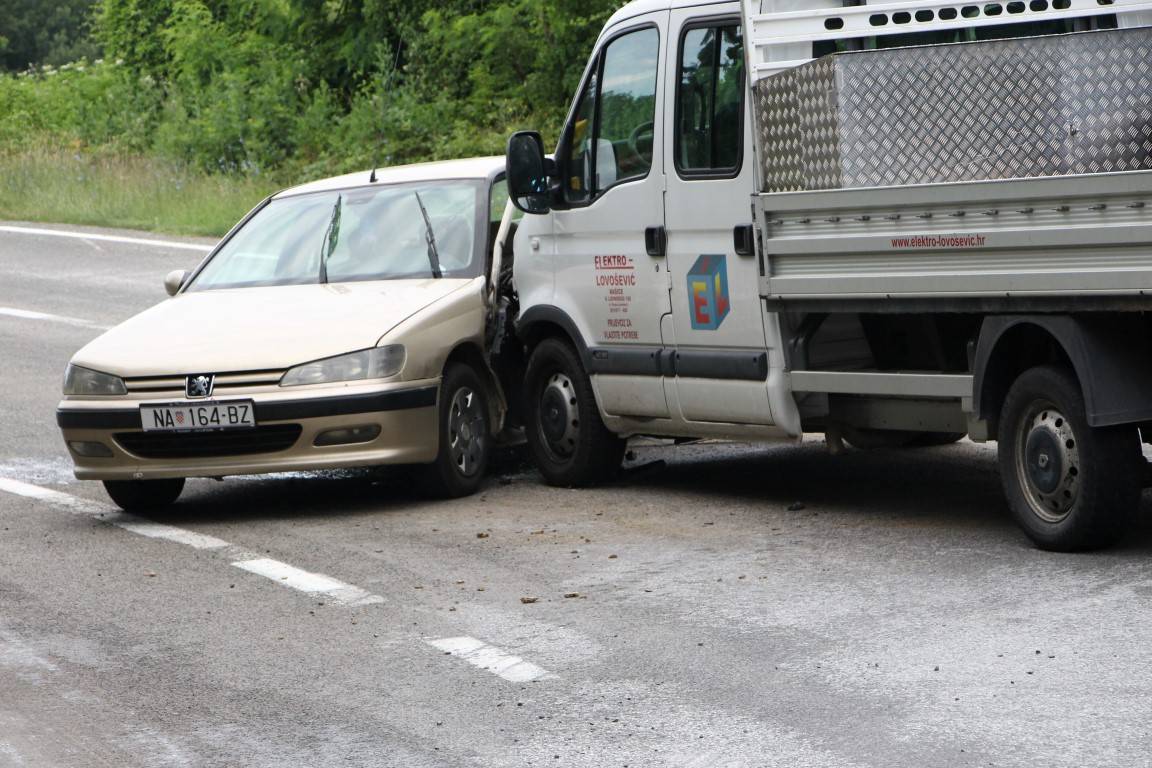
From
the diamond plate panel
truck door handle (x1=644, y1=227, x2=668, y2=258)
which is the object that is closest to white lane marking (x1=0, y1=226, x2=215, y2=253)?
truck door handle (x1=644, y1=227, x2=668, y2=258)

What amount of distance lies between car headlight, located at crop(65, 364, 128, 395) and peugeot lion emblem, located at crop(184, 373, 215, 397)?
37 cm

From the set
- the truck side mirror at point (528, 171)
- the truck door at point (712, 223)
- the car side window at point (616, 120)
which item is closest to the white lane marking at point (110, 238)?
the truck side mirror at point (528, 171)

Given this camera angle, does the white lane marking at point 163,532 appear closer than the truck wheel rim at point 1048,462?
No

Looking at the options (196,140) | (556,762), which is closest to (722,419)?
(556,762)

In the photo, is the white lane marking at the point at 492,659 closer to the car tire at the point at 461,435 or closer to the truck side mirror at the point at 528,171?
the car tire at the point at 461,435

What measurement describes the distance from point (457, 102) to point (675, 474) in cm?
1744

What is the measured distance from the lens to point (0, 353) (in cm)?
1636

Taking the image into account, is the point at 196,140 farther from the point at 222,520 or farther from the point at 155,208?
the point at 222,520

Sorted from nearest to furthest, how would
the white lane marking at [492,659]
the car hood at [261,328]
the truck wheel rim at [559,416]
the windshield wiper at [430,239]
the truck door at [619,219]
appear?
the white lane marking at [492,659] → the truck door at [619,219] → the car hood at [261,328] → the truck wheel rim at [559,416] → the windshield wiper at [430,239]

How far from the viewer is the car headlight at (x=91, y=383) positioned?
31.9 feet

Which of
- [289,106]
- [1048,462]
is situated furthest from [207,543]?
[289,106]

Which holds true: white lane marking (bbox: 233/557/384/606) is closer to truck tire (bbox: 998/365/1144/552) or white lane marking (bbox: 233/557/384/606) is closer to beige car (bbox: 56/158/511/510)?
beige car (bbox: 56/158/511/510)

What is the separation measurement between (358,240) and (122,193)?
15.7 metres

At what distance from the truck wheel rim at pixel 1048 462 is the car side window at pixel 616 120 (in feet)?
8.22
